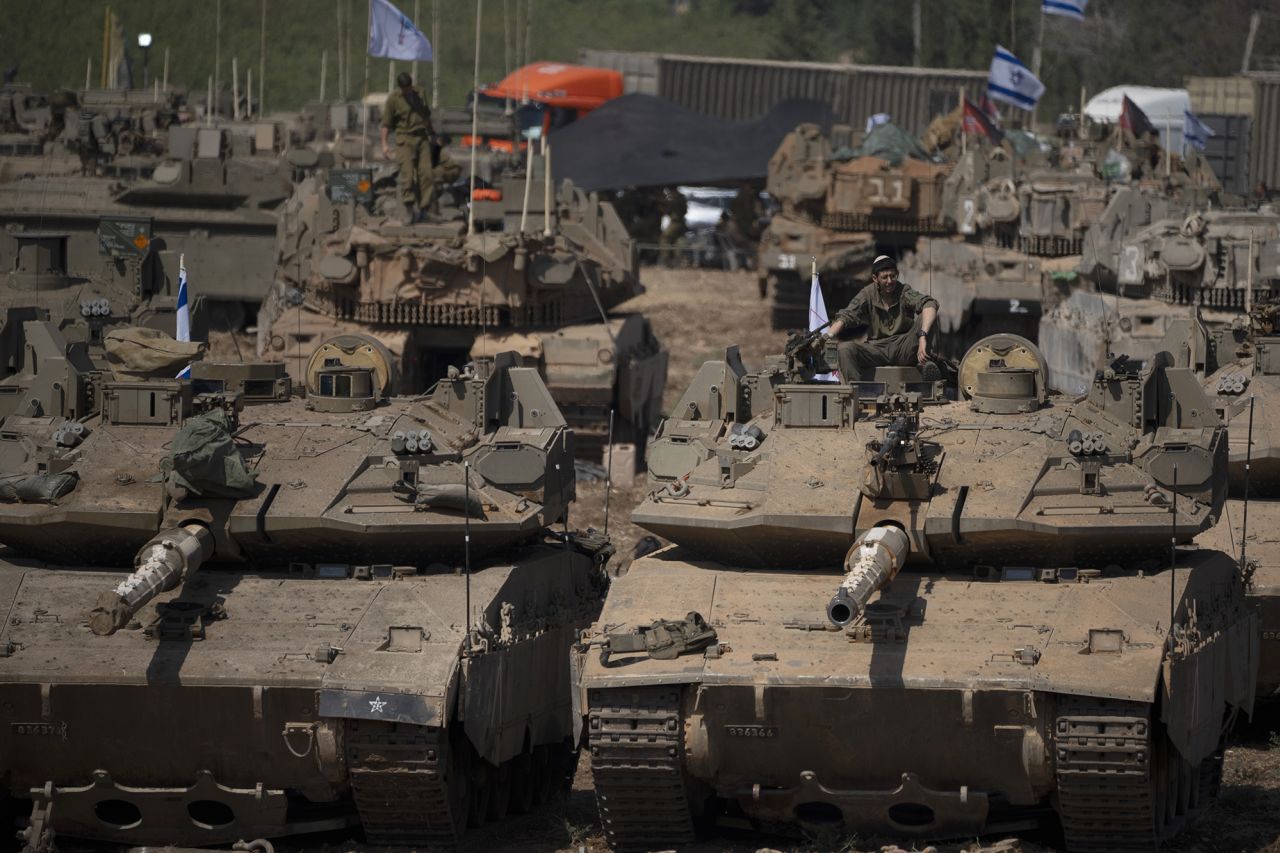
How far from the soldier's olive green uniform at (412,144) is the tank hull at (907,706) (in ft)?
47.1

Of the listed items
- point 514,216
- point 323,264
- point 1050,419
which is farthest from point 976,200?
point 1050,419

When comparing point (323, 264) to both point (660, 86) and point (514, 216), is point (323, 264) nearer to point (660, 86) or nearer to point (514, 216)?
point (514, 216)

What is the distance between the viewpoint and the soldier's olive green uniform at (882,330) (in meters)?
17.2

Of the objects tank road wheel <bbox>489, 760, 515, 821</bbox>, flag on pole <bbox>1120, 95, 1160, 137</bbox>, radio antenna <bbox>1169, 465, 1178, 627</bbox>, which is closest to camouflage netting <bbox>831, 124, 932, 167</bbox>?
flag on pole <bbox>1120, 95, 1160, 137</bbox>

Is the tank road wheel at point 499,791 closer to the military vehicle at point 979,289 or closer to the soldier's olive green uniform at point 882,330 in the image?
the soldier's olive green uniform at point 882,330

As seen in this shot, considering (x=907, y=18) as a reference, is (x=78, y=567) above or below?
below

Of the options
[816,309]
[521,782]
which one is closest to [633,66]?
[816,309]

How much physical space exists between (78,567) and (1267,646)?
802 centimetres

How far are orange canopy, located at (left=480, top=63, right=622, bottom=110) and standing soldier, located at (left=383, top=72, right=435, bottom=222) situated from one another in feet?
88.3

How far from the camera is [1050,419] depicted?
1577 centimetres

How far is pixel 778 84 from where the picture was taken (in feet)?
198

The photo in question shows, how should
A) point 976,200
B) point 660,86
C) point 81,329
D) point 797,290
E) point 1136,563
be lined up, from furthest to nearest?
point 660,86 → point 797,290 → point 976,200 → point 81,329 → point 1136,563

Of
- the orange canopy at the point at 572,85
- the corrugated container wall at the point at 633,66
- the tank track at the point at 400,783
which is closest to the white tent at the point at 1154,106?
the orange canopy at the point at 572,85

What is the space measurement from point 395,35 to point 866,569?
21058mm
